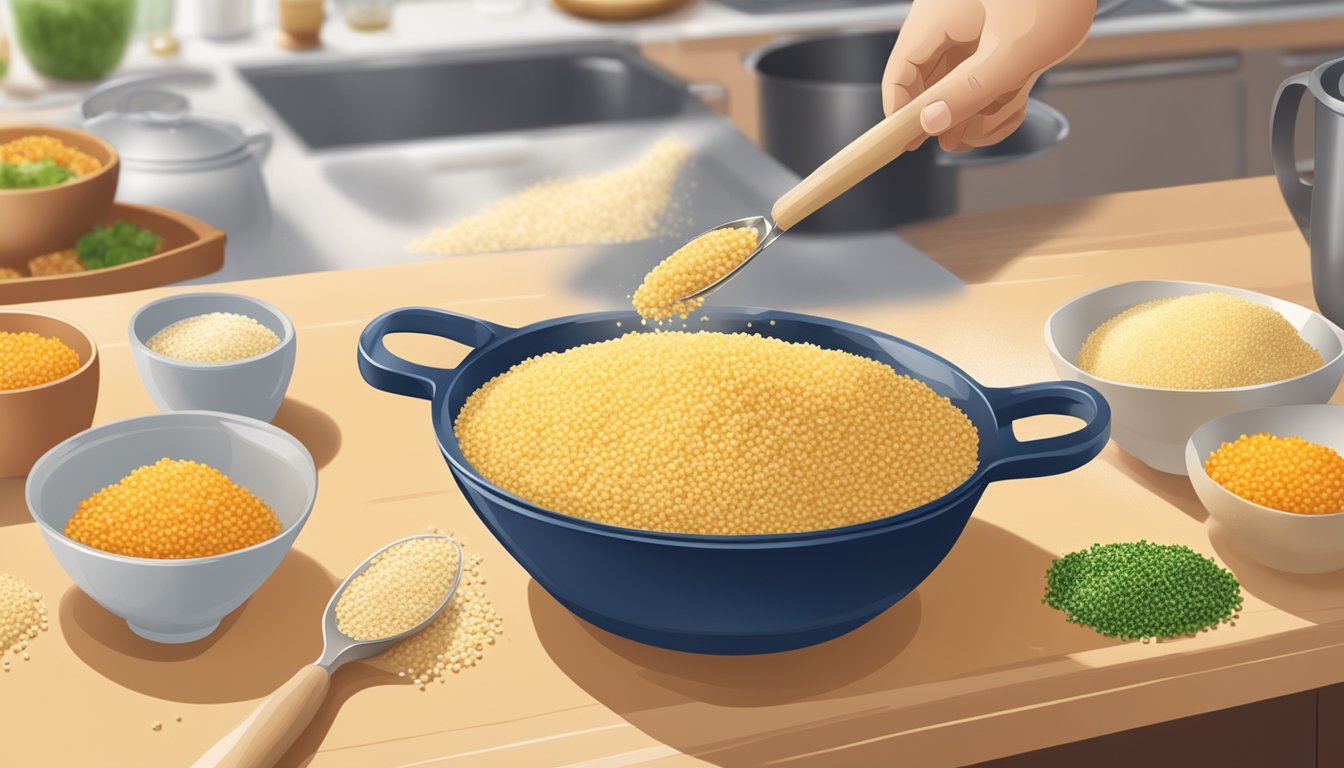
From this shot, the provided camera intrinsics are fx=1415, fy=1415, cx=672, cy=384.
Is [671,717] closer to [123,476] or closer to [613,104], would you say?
[123,476]

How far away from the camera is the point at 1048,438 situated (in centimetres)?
86

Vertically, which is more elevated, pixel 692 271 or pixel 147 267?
pixel 692 271

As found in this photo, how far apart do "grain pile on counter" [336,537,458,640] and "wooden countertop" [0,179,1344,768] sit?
0.03 metres

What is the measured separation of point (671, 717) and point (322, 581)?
0.86 feet

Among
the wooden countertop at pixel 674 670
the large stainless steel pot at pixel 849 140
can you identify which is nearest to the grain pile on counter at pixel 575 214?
the large stainless steel pot at pixel 849 140

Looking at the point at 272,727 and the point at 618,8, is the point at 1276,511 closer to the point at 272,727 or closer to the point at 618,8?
the point at 272,727

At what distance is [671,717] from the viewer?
80 centimetres

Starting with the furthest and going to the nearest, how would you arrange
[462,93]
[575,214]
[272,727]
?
1. [462,93]
2. [575,214]
3. [272,727]

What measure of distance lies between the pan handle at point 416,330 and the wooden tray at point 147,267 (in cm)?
58

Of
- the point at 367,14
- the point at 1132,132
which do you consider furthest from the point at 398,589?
the point at 1132,132

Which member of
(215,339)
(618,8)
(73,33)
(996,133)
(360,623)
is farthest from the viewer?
(618,8)

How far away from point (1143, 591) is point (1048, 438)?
116 millimetres

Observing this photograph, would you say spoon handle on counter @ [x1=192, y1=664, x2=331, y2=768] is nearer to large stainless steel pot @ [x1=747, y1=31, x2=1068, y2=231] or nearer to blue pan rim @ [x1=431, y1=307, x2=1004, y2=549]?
blue pan rim @ [x1=431, y1=307, x2=1004, y2=549]

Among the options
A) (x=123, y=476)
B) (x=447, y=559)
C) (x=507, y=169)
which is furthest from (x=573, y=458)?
(x=507, y=169)
